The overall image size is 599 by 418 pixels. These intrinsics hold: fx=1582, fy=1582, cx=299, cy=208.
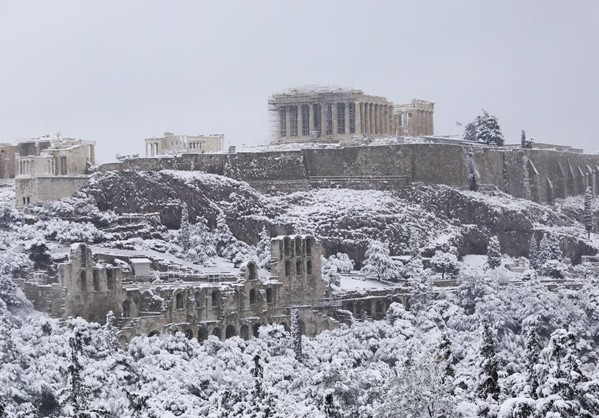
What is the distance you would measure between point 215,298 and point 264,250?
14.8 meters

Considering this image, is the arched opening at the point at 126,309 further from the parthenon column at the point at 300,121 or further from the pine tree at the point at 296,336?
the parthenon column at the point at 300,121

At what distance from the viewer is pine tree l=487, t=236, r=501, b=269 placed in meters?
97.2

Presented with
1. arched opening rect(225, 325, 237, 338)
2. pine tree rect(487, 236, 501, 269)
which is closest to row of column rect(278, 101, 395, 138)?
pine tree rect(487, 236, 501, 269)

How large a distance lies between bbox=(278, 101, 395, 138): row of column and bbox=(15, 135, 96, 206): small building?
17.6 metres

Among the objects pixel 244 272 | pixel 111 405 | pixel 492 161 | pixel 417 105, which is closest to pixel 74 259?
pixel 244 272

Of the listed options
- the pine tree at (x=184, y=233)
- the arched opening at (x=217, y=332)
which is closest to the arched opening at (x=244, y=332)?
the arched opening at (x=217, y=332)

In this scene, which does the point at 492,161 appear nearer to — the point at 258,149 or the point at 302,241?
the point at 258,149

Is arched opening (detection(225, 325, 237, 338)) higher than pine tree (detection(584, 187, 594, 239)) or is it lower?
lower

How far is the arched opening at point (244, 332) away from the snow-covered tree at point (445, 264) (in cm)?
2001

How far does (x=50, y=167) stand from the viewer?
323 feet

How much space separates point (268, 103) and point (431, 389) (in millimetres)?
76170

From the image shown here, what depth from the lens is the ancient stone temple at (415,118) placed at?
412 ft

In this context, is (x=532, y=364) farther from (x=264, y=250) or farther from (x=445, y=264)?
(x=445, y=264)

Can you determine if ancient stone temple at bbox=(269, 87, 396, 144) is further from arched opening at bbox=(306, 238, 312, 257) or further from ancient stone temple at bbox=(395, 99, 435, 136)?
arched opening at bbox=(306, 238, 312, 257)
